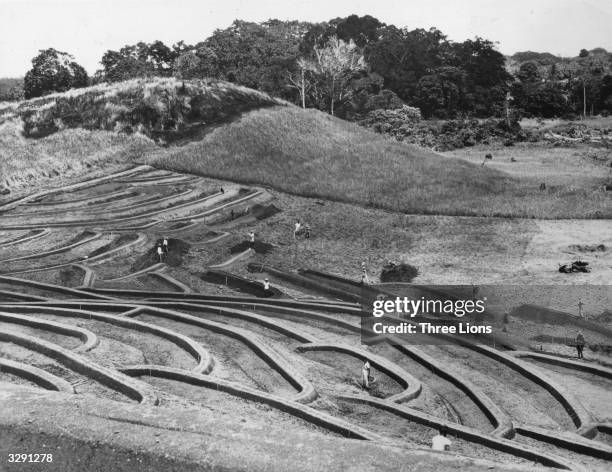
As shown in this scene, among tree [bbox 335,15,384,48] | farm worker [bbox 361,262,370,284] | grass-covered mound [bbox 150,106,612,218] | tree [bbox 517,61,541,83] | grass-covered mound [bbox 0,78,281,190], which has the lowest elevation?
farm worker [bbox 361,262,370,284]

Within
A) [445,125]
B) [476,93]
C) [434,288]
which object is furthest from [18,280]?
[476,93]

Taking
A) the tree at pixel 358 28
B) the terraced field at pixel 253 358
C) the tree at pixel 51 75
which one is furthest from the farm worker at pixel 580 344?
the tree at pixel 358 28

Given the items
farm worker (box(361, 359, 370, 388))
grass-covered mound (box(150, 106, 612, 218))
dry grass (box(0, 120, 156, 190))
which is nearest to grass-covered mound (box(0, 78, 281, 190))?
dry grass (box(0, 120, 156, 190))

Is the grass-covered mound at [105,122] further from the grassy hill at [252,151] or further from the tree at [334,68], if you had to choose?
the tree at [334,68]

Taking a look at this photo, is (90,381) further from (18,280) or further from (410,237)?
(410,237)

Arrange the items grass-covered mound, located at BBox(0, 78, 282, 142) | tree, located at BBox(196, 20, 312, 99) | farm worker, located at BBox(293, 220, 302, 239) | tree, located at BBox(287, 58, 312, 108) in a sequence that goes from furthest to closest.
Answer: tree, located at BBox(196, 20, 312, 99) → tree, located at BBox(287, 58, 312, 108) → grass-covered mound, located at BBox(0, 78, 282, 142) → farm worker, located at BBox(293, 220, 302, 239)

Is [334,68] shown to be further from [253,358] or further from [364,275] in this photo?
[253,358]

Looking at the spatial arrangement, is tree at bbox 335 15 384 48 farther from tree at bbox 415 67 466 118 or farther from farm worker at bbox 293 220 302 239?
farm worker at bbox 293 220 302 239

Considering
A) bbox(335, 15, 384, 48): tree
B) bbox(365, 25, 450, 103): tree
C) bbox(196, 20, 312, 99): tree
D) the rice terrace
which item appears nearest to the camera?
the rice terrace
